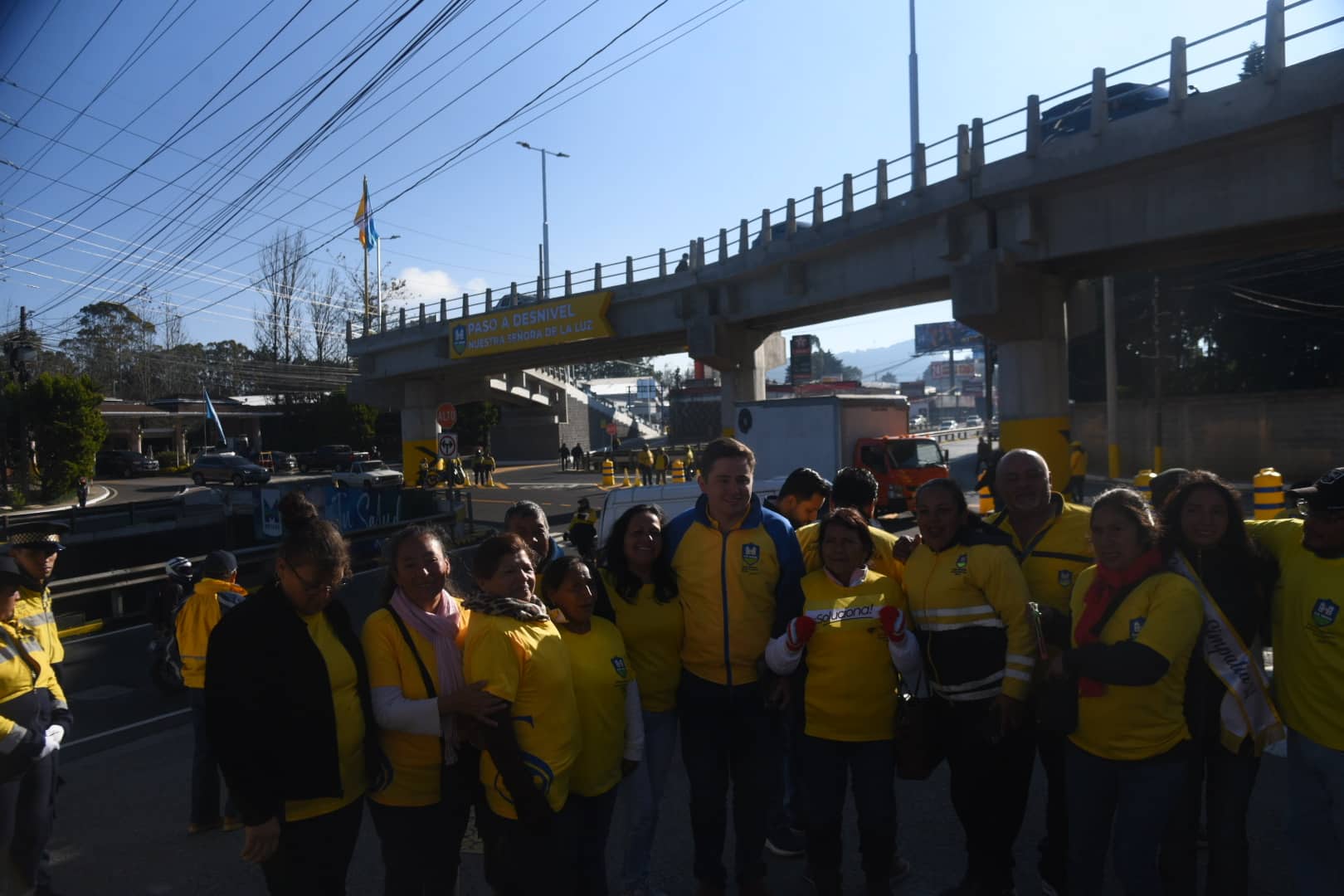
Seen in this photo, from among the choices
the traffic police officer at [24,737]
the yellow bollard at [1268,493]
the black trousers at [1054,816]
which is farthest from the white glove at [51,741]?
the yellow bollard at [1268,493]

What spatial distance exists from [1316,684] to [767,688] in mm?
2042

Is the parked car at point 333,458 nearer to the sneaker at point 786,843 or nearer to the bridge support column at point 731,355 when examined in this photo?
the bridge support column at point 731,355

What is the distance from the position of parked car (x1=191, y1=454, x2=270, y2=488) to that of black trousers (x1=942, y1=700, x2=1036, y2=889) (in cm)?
4282

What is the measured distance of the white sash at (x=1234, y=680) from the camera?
3.28 meters

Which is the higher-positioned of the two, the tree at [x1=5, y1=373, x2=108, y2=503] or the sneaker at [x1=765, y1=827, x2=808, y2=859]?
the tree at [x1=5, y1=373, x2=108, y2=503]

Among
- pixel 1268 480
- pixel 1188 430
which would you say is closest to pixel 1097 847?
pixel 1268 480

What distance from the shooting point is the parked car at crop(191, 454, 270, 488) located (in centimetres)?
4184

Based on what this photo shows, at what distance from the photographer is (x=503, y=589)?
124 inches

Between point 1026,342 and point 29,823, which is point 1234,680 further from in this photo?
point 1026,342

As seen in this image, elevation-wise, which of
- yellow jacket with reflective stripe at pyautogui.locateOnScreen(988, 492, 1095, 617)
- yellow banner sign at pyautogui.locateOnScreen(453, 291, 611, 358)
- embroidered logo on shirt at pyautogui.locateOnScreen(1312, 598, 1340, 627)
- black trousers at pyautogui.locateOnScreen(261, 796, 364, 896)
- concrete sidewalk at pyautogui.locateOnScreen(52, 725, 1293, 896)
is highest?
yellow banner sign at pyautogui.locateOnScreen(453, 291, 611, 358)

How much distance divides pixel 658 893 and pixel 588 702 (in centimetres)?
122

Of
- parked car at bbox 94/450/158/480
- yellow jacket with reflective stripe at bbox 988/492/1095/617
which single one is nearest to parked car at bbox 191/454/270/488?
parked car at bbox 94/450/158/480

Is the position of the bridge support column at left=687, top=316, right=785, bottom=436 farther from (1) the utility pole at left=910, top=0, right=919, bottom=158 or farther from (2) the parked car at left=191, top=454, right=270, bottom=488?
(2) the parked car at left=191, top=454, right=270, bottom=488

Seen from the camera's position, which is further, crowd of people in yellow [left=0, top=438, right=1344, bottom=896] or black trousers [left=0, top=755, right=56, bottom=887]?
black trousers [left=0, top=755, right=56, bottom=887]
